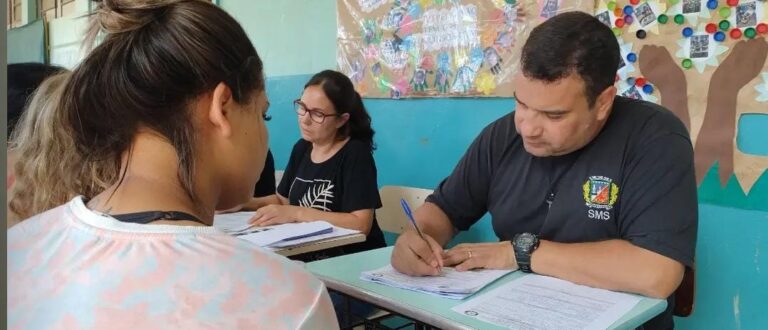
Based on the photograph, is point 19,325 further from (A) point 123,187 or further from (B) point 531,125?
(B) point 531,125

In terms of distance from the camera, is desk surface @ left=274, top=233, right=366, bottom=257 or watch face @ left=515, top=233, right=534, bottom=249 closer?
watch face @ left=515, top=233, right=534, bottom=249

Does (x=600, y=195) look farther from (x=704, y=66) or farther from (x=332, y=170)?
(x=332, y=170)

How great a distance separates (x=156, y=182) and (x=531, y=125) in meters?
1.01

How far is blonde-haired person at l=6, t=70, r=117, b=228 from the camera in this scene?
0.82 m

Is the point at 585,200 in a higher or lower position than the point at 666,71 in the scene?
lower

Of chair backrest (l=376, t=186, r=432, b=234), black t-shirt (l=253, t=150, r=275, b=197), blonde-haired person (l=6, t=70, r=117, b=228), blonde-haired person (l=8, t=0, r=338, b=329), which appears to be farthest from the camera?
A: black t-shirt (l=253, t=150, r=275, b=197)

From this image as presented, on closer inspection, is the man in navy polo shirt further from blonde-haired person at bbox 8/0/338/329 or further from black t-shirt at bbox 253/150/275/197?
black t-shirt at bbox 253/150/275/197

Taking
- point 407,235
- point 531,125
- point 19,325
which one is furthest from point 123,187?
point 531,125

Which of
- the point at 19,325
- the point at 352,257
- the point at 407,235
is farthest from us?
the point at 352,257

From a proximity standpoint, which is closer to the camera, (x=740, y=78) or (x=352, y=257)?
(x=352, y=257)

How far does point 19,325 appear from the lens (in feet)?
1.97

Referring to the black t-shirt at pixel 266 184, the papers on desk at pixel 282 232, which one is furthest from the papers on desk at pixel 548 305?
the black t-shirt at pixel 266 184

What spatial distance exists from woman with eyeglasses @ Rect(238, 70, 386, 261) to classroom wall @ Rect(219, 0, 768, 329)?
34 centimetres

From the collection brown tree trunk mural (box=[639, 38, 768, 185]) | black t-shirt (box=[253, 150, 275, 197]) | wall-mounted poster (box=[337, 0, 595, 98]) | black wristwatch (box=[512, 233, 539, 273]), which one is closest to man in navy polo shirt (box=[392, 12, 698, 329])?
black wristwatch (box=[512, 233, 539, 273])
